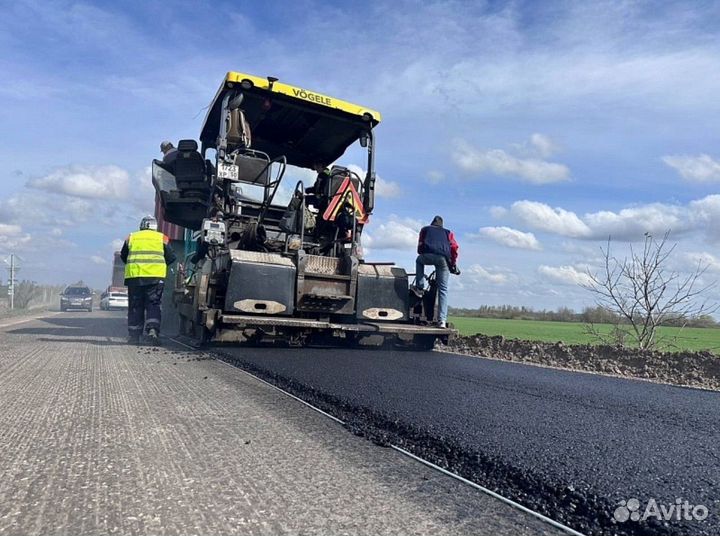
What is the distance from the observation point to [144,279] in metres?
7.78

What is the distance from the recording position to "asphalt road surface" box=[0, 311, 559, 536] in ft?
6.18

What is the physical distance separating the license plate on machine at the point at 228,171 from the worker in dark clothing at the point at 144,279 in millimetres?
1687

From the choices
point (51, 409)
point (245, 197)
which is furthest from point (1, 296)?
point (51, 409)

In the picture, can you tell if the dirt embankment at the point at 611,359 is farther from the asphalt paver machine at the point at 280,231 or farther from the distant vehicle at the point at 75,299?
the distant vehicle at the point at 75,299

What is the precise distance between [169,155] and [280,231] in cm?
177

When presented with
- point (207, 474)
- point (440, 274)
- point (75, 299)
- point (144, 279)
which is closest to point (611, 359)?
point (440, 274)

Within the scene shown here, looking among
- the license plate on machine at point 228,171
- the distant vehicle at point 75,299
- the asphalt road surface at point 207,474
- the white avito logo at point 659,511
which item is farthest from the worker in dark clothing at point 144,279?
the distant vehicle at point 75,299

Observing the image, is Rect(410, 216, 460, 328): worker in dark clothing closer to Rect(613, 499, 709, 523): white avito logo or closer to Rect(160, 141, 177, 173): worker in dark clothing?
Rect(160, 141, 177, 173): worker in dark clothing

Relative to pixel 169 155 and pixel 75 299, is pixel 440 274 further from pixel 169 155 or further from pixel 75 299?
pixel 75 299

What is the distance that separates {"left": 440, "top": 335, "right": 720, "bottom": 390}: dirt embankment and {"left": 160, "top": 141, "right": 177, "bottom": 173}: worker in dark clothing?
465 cm

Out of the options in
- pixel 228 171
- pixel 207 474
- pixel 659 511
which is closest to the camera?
pixel 659 511

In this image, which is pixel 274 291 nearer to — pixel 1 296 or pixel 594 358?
pixel 594 358

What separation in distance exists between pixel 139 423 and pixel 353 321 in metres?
4.06

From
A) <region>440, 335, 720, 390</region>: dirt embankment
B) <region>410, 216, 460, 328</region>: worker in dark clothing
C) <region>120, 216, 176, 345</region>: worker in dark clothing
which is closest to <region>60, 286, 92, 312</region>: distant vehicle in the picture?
<region>120, 216, 176, 345</region>: worker in dark clothing
